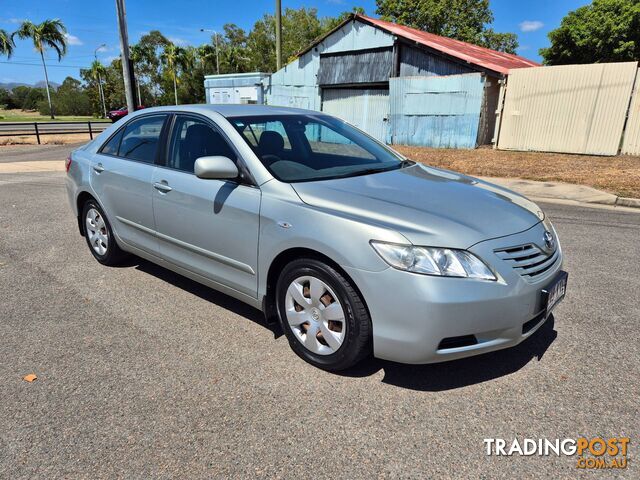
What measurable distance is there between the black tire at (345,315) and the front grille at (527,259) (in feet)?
2.72

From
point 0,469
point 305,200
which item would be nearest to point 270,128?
point 305,200

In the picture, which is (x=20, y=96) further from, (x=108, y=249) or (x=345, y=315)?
(x=345, y=315)

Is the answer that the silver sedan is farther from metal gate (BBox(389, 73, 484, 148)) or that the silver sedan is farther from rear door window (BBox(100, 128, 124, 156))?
metal gate (BBox(389, 73, 484, 148))

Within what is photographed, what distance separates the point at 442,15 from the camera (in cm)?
3725

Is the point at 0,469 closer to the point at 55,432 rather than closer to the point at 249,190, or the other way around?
the point at 55,432

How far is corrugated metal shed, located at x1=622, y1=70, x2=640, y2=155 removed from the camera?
1227cm

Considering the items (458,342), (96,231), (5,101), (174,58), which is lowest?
(5,101)

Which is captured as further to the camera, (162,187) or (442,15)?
(442,15)

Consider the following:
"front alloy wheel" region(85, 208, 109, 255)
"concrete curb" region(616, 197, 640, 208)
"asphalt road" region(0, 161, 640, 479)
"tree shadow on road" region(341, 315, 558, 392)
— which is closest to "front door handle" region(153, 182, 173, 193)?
"asphalt road" region(0, 161, 640, 479)

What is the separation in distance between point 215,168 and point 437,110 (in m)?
15.2

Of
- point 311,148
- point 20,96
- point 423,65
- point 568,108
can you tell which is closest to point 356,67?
point 423,65

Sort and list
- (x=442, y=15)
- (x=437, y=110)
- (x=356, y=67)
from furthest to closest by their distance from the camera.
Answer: (x=442, y=15) → (x=356, y=67) → (x=437, y=110)

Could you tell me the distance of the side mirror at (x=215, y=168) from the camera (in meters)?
3.04

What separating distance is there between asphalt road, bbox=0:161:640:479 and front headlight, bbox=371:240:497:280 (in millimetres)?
787
